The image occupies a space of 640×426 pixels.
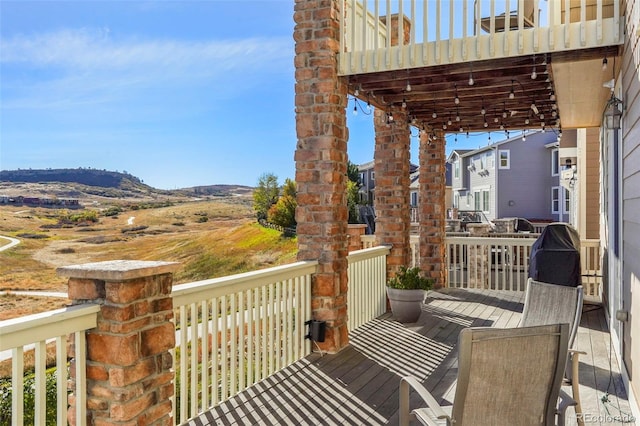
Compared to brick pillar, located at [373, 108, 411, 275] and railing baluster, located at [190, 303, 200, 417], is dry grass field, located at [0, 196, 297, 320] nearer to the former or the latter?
railing baluster, located at [190, 303, 200, 417]

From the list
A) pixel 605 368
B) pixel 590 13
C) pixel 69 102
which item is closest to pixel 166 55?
pixel 69 102

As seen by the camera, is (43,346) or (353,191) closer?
(43,346)

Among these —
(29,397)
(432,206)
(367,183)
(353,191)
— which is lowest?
(29,397)

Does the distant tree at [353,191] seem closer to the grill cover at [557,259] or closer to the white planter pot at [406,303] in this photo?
the grill cover at [557,259]

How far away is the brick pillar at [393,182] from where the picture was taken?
6.47m

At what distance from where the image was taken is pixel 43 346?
209cm

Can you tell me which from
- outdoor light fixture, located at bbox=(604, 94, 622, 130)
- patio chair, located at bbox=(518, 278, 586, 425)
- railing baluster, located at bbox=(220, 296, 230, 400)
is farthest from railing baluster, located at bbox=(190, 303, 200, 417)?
outdoor light fixture, located at bbox=(604, 94, 622, 130)

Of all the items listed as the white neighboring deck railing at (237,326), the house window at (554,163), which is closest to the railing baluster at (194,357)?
the white neighboring deck railing at (237,326)

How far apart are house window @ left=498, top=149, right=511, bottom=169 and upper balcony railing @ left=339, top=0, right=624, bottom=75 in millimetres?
19778

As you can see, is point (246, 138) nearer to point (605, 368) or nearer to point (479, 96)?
point (479, 96)

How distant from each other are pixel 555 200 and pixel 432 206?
54.6 ft

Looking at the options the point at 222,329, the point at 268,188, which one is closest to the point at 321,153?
the point at 222,329

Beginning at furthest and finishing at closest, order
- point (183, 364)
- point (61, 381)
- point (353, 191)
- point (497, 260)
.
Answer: point (353, 191), point (497, 260), point (183, 364), point (61, 381)

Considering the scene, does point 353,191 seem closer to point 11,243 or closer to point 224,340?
point 11,243
